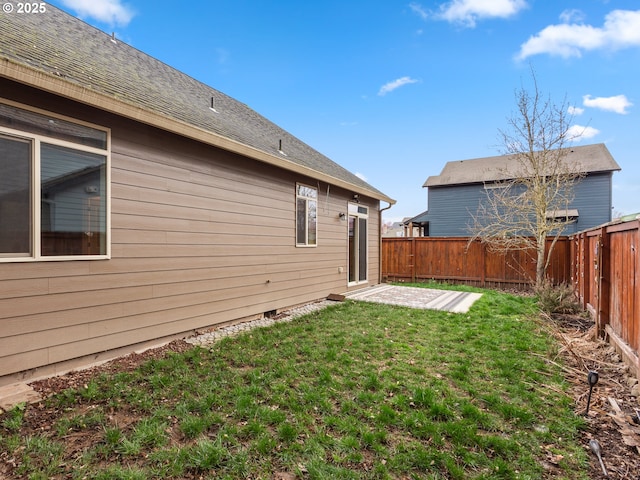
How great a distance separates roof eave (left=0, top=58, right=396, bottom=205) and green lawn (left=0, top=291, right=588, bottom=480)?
8.77ft

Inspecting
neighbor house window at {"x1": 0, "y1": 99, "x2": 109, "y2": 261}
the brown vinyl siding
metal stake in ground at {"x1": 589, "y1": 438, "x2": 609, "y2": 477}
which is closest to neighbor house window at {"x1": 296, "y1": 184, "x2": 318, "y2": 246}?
the brown vinyl siding

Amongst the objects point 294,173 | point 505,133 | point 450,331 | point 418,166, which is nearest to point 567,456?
point 450,331

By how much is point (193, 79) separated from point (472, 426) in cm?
834


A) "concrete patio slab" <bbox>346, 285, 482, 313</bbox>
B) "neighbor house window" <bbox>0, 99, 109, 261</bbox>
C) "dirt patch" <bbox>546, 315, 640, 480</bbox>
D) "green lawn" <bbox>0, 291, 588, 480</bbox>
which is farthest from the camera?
"concrete patio slab" <bbox>346, 285, 482, 313</bbox>

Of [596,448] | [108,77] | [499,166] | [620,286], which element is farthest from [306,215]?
[499,166]

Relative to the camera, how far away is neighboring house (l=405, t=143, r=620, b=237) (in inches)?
598

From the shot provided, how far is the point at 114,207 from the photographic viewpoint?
3.66 m

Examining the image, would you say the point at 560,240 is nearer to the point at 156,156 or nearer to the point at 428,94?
the point at 428,94

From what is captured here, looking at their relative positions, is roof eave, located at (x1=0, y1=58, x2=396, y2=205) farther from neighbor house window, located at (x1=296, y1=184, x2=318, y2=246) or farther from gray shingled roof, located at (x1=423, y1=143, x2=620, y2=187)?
gray shingled roof, located at (x1=423, y1=143, x2=620, y2=187)

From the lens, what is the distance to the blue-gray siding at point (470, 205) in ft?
49.8

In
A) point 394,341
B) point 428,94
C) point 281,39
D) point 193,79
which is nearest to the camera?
point 394,341

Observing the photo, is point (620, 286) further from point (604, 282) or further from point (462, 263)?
point (462, 263)

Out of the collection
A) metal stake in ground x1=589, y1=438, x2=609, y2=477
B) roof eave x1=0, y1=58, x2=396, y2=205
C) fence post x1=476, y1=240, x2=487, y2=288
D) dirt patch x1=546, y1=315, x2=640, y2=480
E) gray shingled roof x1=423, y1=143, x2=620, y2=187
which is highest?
gray shingled roof x1=423, y1=143, x2=620, y2=187

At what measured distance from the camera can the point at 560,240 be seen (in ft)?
30.5
